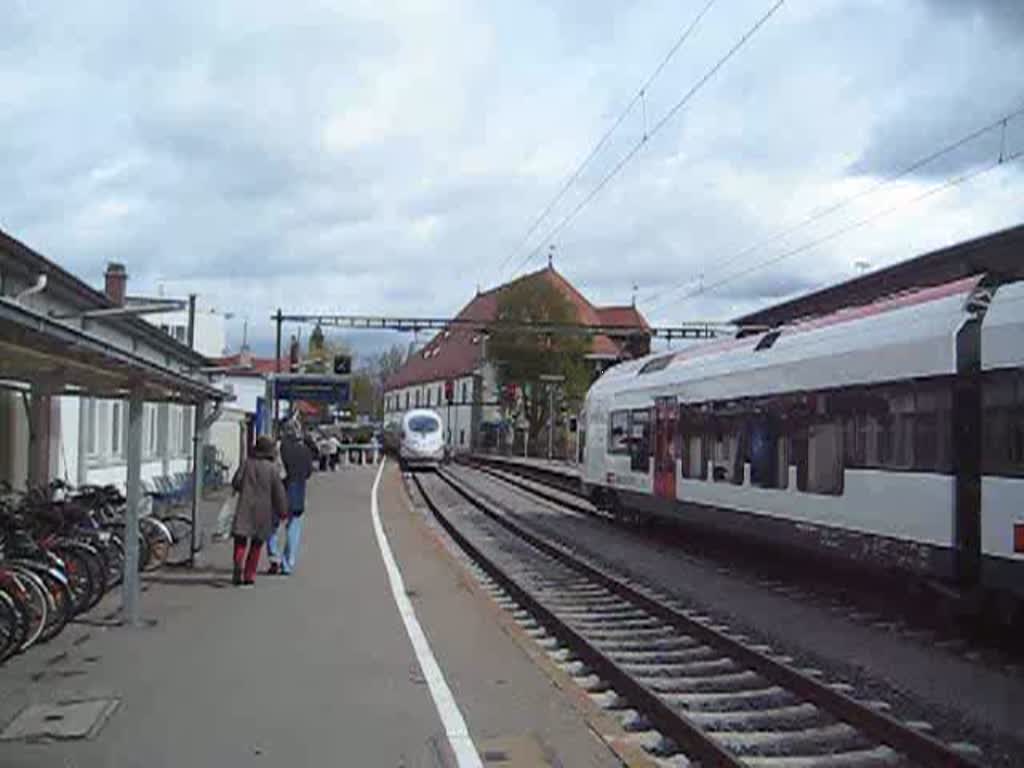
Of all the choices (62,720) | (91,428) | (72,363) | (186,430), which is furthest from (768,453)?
(186,430)

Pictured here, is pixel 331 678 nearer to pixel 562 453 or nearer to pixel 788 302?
pixel 788 302

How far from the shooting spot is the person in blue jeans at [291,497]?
14875 mm

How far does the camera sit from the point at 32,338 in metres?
7.07

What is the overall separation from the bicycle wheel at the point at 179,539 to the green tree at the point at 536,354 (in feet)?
213

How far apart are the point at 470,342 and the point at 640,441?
309 feet

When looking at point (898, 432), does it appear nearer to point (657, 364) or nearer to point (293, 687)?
point (293, 687)

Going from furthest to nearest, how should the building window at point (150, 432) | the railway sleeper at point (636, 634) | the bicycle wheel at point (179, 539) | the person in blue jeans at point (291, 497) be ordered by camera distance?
1. the building window at point (150, 432)
2. the bicycle wheel at point (179, 539)
3. the person in blue jeans at point (291, 497)
4. the railway sleeper at point (636, 634)

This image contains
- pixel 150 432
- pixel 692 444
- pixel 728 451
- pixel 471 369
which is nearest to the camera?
pixel 728 451

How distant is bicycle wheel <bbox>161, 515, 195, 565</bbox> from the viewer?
15930mm

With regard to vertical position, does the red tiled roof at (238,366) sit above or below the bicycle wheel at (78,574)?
above

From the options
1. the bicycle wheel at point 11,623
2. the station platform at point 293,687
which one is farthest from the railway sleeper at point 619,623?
the bicycle wheel at point 11,623

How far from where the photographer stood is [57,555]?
10.6m

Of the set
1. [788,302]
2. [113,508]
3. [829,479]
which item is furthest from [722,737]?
[788,302]

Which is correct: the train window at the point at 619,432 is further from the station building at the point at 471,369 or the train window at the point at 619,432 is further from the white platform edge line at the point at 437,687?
the station building at the point at 471,369
